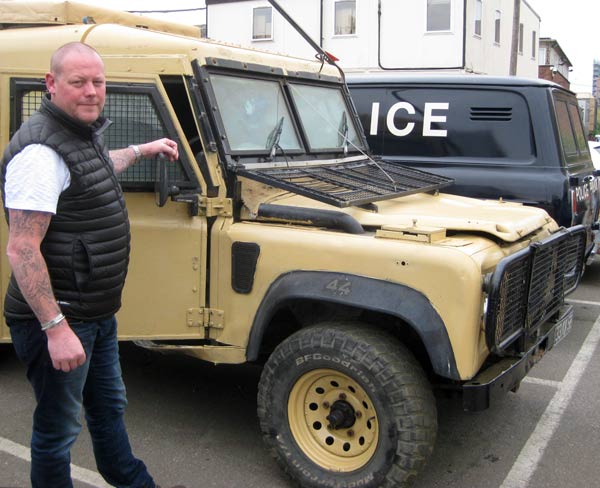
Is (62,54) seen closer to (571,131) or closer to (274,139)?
(274,139)

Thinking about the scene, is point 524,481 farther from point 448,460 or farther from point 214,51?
point 214,51

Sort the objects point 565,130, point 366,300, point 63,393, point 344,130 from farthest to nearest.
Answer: point 565,130, point 344,130, point 366,300, point 63,393

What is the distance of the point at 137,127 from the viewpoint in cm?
381

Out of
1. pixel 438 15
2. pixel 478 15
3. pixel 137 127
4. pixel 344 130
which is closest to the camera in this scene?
pixel 137 127

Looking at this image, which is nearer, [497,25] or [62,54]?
[62,54]

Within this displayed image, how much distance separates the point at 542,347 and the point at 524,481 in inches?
27.6

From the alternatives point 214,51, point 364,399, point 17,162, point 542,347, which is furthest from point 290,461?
point 214,51

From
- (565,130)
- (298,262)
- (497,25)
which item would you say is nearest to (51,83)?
(298,262)

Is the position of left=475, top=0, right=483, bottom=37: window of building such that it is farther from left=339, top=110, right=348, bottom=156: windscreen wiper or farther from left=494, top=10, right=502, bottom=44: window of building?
left=339, top=110, right=348, bottom=156: windscreen wiper

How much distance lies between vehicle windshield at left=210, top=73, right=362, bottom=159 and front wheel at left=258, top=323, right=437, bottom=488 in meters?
1.20

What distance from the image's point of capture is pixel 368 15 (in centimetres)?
2519

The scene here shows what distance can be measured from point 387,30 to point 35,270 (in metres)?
24.2

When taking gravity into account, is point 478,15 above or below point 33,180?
above

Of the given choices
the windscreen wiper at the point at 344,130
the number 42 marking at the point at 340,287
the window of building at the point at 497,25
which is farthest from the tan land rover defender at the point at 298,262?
the window of building at the point at 497,25
